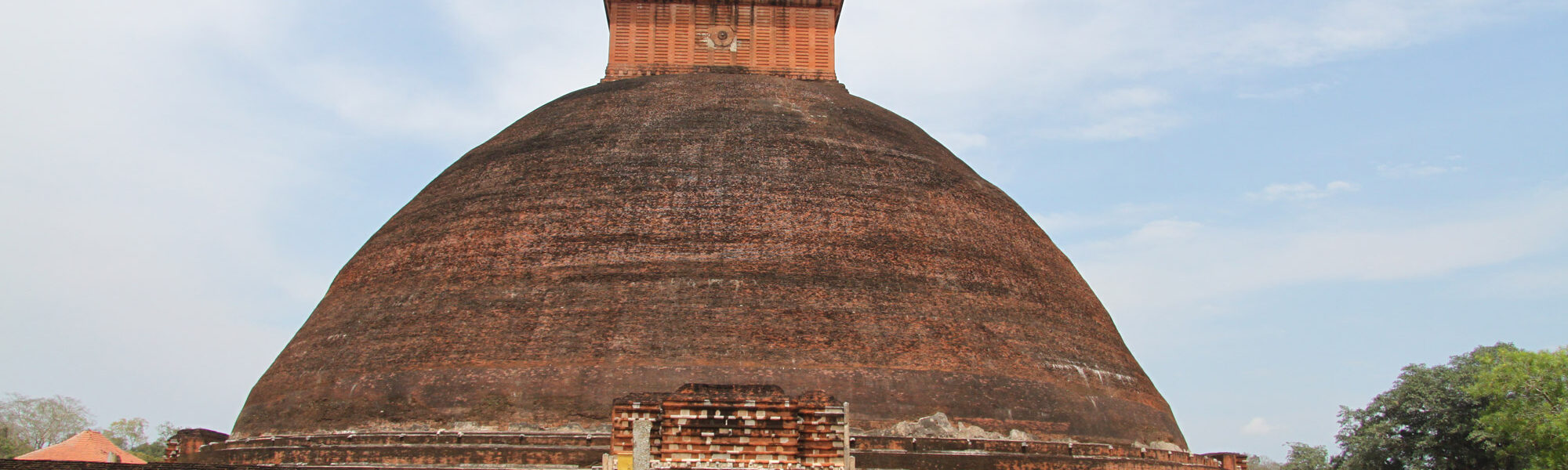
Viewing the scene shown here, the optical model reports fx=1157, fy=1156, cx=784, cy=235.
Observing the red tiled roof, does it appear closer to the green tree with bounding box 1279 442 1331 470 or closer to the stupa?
the stupa

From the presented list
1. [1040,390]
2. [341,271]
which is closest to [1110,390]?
[1040,390]

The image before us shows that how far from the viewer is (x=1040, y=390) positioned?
47.8ft

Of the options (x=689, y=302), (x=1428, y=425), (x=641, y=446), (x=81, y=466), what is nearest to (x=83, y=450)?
(x=81, y=466)

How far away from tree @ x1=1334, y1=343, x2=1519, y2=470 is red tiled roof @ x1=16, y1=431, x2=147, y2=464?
2694 cm

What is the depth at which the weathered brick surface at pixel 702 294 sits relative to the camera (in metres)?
13.6

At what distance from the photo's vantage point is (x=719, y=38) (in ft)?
67.4

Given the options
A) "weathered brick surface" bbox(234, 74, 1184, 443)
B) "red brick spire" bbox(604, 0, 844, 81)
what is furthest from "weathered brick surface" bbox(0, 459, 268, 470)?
"red brick spire" bbox(604, 0, 844, 81)

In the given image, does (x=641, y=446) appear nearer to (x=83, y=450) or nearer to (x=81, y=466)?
(x=81, y=466)

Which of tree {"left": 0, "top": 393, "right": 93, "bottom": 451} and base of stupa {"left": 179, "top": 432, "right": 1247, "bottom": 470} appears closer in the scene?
base of stupa {"left": 179, "top": 432, "right": 1247, "bottom": 470}

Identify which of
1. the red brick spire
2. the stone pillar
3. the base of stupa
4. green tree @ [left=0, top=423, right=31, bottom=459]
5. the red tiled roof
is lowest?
the stone pillar

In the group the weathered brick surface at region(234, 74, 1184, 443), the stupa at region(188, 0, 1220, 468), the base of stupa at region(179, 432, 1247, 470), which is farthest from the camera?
the weathered brick surface at region(234, 74, 1184, 443)

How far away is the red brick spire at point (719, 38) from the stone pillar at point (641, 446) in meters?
12.4

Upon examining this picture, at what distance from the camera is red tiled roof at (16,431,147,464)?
82.7 ft

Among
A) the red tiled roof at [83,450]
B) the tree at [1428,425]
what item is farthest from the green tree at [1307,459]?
the red tiled roof at [83,450]
